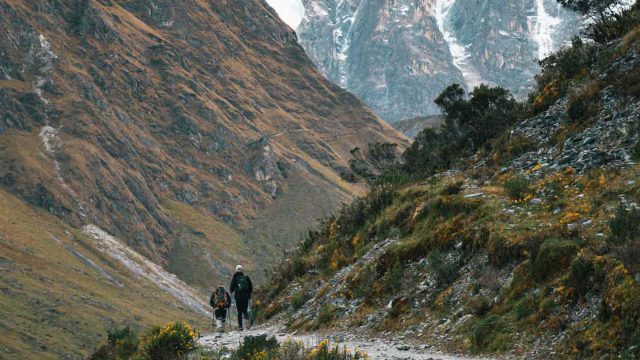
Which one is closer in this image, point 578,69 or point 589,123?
point 589,123

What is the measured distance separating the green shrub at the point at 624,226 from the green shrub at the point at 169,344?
11.0 m

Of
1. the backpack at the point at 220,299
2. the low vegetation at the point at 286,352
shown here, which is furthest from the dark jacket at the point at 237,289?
the low vegetation at the point at 286,352

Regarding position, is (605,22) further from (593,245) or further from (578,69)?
(593,245)

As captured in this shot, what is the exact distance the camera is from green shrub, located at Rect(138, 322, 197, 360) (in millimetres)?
18188

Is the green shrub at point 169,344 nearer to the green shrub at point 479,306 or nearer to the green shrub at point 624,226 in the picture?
the green shrub at point 479,306

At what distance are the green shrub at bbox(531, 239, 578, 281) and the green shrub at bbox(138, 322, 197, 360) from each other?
930cm

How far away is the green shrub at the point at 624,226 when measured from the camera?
514 inches

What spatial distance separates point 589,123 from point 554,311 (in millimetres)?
9391

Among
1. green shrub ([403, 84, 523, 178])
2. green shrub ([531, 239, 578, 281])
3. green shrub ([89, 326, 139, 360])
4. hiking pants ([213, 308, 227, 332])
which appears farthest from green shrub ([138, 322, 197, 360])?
green shrub ([403, 84, 523, 178])

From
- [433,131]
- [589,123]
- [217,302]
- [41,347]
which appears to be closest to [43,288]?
[41,347]

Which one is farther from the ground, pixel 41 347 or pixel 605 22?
pixel 605 22

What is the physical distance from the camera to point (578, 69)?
81.5 ft

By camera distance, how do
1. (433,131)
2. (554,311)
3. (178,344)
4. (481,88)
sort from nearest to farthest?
(554,311)
(178,344)
(481,88)
(433,131)

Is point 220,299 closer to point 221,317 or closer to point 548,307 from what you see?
point 221,317
